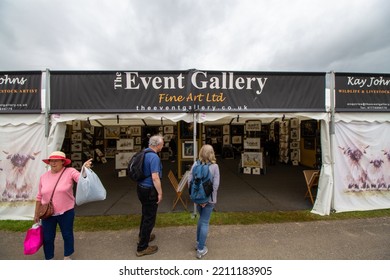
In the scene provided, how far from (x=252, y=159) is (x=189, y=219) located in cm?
577

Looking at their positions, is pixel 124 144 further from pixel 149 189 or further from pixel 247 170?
pixel 149 189

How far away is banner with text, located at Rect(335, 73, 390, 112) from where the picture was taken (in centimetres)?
523

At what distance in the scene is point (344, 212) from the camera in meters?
5.17

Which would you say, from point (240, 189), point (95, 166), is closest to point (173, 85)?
point (240, 189)

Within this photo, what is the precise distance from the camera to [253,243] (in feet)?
12.4

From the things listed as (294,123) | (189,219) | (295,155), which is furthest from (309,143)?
(189,219)

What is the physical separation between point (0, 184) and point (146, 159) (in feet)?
13.6

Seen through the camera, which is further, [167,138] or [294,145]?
[167,138]

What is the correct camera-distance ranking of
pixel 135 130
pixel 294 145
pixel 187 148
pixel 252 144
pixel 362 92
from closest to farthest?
pixel 362 92 < pixel 187 148 < pixel 252 144 < pixel 294 145 < pixel 135 130

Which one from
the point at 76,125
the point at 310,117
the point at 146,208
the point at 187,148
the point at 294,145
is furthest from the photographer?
the point at 294,145

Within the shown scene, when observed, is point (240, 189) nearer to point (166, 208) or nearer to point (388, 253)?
point (166, 208)

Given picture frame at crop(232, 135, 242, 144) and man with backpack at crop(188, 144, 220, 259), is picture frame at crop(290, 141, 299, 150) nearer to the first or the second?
picture frame at crop(232, 135, 242, 144)

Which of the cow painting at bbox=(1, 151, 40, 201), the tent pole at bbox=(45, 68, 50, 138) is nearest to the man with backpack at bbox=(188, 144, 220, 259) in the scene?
the tent pole at bbox=(45, 68, 50, 138)

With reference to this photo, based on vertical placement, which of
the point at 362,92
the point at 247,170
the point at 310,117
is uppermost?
the point at 362,92
